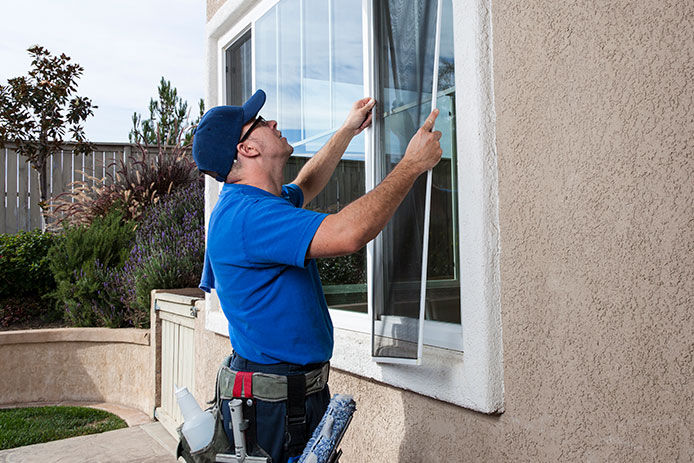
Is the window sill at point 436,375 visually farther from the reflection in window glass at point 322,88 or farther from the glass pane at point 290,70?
the glass pane at point 290,70

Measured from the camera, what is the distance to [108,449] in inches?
174

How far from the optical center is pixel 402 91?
220 cm

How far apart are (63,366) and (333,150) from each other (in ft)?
16.9

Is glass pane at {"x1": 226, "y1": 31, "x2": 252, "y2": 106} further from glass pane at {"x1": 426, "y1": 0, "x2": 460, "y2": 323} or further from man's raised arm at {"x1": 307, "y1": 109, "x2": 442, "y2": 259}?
man's raised arm at {"x1": 307, "y1": 109, "x2": 442, "y2": 259}

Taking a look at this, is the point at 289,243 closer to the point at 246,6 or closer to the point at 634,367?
the point at 634,367

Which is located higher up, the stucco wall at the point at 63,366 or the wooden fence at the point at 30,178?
the wooden fence at the point at 30,178

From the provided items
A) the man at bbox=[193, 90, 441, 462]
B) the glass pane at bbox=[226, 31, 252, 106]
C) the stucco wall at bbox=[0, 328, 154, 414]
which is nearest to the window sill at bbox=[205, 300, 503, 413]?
the man at bbox=[193, 90, 441, 462]

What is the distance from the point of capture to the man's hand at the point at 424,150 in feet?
5.78

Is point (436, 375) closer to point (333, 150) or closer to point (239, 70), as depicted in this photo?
point (333, 150)

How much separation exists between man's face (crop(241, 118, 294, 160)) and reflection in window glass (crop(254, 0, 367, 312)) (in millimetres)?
643

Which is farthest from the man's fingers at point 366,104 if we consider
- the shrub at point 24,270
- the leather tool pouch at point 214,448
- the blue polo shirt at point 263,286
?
the shrub at point 24,270

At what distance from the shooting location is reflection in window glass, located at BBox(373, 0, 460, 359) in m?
→ 2.06

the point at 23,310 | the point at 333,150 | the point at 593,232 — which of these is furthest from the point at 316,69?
the point at 23,310

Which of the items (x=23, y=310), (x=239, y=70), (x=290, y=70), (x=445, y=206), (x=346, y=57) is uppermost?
(x=239, y=70)
